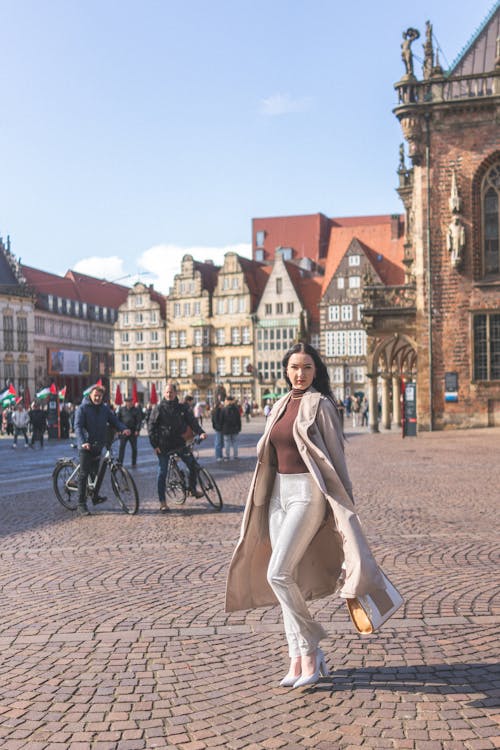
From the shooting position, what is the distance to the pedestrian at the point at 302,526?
450cm

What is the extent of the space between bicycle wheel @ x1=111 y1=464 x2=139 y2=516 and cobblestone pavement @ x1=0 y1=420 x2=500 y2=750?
1.08 meters

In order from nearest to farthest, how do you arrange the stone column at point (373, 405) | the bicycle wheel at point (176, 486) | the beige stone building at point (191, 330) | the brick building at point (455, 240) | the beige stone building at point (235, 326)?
the bicycle wheel at point (176, 486) → the brick building at point (455, 240) → the stone column at point (373, 405) → the beige stone building at point (235, 326) → the beige stone building at point (191, 330)

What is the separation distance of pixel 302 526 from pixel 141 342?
7825cm

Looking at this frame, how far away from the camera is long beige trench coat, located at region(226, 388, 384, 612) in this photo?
4.44 m

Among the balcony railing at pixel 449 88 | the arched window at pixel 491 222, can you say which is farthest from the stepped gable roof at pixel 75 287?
the arched window at pixel 491 222

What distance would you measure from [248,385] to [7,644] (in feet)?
231

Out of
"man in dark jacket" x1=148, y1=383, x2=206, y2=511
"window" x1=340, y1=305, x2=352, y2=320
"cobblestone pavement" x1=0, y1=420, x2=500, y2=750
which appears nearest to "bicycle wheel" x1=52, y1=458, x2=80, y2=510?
"man in dark jacket" x1=148, y1=383, x2=206, y2=511

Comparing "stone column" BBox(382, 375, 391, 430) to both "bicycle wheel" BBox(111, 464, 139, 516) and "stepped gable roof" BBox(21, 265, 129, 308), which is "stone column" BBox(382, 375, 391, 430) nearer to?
"bicycle wheel" BBox(111, 464, 139, 516)

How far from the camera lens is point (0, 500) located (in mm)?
13289

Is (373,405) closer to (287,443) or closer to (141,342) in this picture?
(287,443)

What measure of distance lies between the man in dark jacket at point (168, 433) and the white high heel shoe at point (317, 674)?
7219mm

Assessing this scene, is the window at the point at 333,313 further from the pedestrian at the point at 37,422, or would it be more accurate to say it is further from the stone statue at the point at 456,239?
the pedestrian at the point at 37,422

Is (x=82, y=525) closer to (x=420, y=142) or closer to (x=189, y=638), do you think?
(x=189, y=638)

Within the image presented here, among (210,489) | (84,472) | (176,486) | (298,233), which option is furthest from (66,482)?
(298,233)
